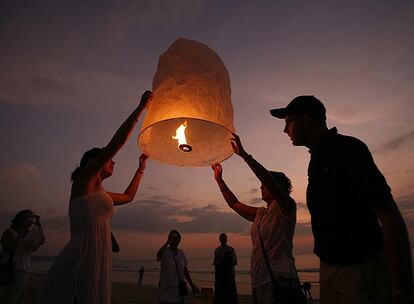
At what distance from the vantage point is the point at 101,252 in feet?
9.25

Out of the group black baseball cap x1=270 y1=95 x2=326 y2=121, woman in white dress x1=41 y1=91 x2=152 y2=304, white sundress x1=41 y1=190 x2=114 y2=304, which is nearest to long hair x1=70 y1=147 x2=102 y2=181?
woman in white dress x1=41 y1=91 x2=152 y2=304

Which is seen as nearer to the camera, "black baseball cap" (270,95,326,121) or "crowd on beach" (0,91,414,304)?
"crowd on beach" (0,91,414,304)

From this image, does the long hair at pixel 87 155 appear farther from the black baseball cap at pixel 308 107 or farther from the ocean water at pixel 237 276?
the ocean water at pixel 237 276

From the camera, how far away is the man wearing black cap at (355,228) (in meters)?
1.64

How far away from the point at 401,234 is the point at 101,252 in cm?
244

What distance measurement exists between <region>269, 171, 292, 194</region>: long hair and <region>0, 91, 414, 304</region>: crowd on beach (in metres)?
0.02

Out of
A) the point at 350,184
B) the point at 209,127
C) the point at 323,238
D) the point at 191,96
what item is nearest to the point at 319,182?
the point at 350,184

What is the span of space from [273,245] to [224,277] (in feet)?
18.4

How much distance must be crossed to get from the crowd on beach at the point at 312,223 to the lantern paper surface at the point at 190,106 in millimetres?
217

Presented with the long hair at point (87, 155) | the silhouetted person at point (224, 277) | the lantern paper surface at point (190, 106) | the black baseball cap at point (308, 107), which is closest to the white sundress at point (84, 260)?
the long hair at point (87, 155)

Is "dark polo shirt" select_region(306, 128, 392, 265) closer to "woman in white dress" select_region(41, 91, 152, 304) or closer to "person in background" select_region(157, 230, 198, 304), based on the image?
"woman in white dress" select_region(41, 91, 152, 304)

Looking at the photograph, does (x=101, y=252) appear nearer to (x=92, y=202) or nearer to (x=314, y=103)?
(x=92, y=202)

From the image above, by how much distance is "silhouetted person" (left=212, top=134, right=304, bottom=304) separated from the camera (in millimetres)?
3113

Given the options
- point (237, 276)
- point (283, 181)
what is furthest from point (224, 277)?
point (237, 276)
